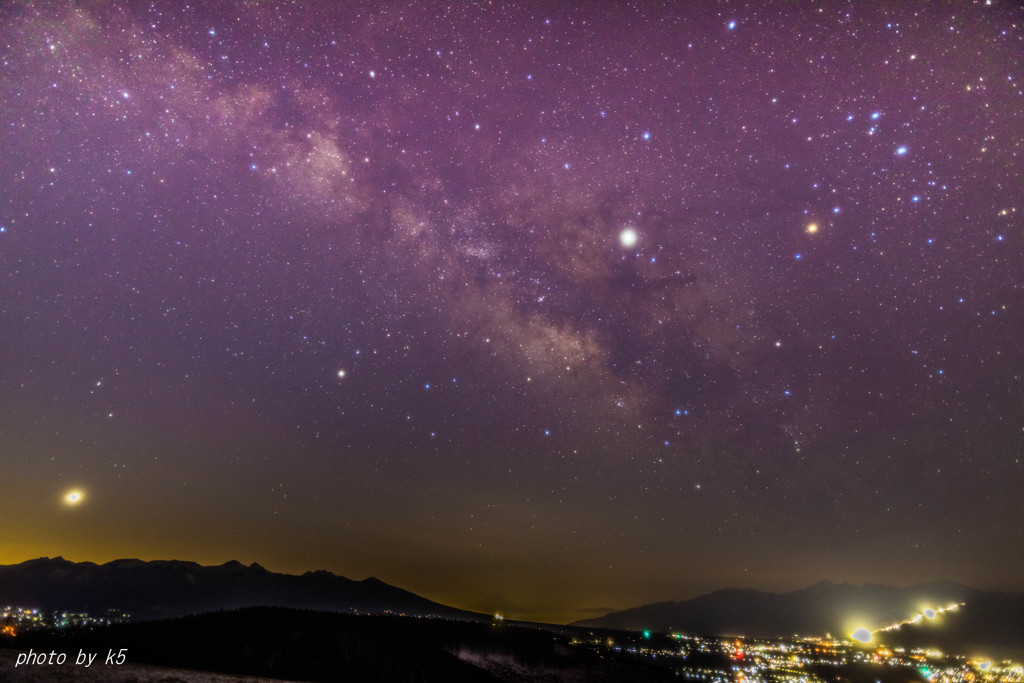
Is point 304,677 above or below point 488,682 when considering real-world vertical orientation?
above

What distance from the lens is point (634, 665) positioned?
102062 mm

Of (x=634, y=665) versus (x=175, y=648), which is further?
(x=634, y=665)

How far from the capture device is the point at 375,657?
74.9m

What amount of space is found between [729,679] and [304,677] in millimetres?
156036

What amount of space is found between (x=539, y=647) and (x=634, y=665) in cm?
1884

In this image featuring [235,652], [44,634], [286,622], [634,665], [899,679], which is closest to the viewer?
[44,634]

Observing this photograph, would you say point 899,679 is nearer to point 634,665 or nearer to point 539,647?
point 634,665

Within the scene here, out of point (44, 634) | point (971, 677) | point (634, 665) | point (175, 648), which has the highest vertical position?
point (44, 634)

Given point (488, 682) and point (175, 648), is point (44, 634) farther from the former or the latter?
point (488, 682)

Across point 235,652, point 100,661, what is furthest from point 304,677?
point 100,661

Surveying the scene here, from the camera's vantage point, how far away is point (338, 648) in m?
71.1

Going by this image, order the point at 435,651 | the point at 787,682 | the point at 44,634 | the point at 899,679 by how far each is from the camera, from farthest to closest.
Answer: the point at 899,679
the point at 787,682
the point at 435,651
the point at 44,634

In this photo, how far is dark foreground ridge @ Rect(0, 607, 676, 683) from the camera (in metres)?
48.4

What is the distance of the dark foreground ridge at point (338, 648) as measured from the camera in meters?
48.4
